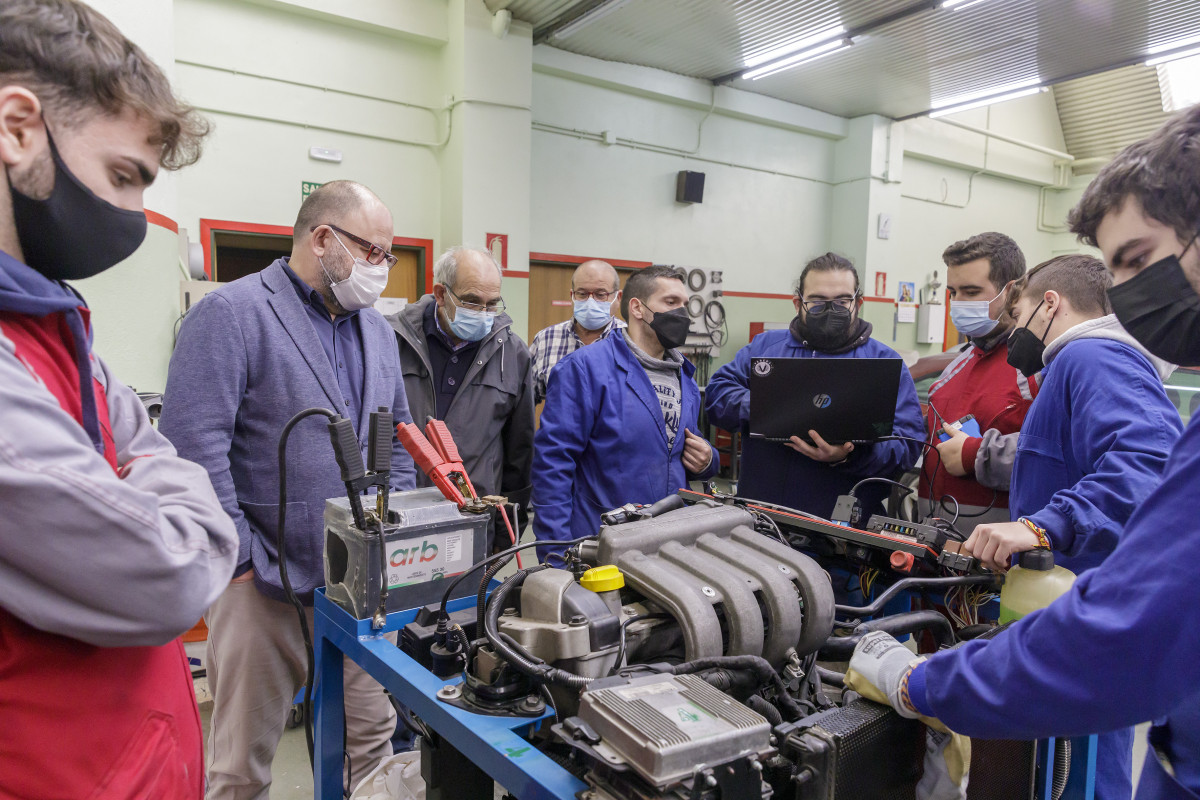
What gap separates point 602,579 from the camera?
3.07 ft

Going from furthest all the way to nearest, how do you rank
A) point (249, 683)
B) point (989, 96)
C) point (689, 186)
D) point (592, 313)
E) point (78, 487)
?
point (989, 96), point (689, 186), point (592, 313), point (249, 683), point (78, 487)

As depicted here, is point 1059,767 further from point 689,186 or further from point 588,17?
point 689,186

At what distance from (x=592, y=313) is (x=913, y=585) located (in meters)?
2.20

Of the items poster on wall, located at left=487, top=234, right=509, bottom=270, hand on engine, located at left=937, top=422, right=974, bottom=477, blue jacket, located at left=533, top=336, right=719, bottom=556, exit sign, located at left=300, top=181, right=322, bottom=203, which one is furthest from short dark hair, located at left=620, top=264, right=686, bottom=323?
exit sign, located at left=300, top=181, right=322, bottom=203

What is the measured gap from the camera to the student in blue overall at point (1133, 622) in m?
0.66

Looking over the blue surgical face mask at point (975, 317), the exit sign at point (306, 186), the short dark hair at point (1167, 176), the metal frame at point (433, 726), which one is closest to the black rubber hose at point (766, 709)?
the metal frame at point (433, 726)

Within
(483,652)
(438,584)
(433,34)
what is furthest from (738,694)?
(433,34)

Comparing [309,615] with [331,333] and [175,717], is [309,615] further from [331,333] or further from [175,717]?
[175,717]

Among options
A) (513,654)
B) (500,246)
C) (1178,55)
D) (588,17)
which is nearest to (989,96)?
(1178,55)

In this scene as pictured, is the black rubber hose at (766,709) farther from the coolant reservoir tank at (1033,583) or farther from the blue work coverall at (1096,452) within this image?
the blue work coverall at (1096,452)

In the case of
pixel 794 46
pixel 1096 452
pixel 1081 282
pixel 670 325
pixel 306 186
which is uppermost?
pixel 794 46

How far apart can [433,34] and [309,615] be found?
4.25 metres

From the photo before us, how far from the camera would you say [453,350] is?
92.0 inches

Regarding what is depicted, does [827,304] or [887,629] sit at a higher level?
[827,304]
